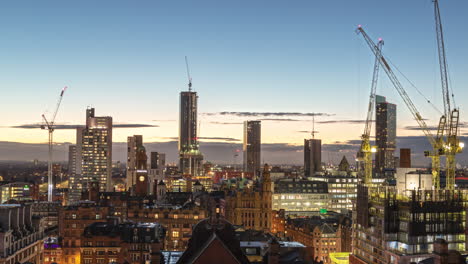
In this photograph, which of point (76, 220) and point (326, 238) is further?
point (326, 238)

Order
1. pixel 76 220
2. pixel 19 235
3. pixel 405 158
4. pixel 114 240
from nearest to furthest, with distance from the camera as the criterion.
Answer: pixel 19 235 → pixel 114 240 → pixel 76 220 → pixel 405 158

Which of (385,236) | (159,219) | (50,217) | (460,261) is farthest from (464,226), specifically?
(50,217)

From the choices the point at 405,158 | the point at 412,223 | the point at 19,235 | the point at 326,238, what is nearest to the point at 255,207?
the point at 326,238

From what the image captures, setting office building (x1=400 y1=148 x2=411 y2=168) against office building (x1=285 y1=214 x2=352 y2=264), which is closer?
office building (x1=400 y1=148 x2=411 y2=168)

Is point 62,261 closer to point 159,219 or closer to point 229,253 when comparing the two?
point 159,219

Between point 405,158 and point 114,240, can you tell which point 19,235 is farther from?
point 405,158

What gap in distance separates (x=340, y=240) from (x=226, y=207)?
41492 millimetres

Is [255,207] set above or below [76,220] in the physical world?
below

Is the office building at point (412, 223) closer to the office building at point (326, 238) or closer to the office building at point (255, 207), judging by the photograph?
the office building at point (326, 238)

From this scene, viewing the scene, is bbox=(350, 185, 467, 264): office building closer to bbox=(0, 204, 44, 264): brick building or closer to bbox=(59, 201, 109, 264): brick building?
bbox=(59, 201, 109, 264): brick building

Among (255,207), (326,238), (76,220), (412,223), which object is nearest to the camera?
(412,223)

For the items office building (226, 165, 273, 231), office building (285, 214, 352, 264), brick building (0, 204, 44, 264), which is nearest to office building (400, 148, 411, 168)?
office building (285, 214, 352, 264)

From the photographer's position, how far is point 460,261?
114 feet

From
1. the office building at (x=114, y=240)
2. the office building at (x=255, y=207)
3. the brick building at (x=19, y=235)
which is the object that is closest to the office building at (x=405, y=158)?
the office building at (x=255, y=207)
